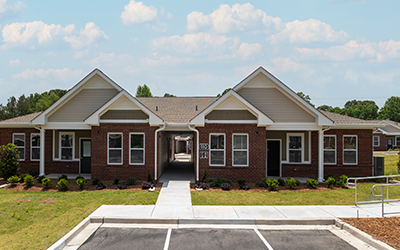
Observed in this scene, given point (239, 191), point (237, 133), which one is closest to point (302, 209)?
point (239, 191)

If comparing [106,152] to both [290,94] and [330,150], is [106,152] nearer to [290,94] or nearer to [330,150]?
[290,94]

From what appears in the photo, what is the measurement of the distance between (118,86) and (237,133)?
7763 millimetres

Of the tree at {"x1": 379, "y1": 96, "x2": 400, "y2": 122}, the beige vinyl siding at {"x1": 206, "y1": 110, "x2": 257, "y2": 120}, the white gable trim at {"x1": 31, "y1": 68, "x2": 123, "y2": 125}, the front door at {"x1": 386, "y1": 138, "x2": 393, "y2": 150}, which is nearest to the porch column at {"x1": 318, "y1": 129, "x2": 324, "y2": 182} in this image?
the beige vinyl siding at {"x1": 206, "y1": 110, "x2": 257, "y2": 120}

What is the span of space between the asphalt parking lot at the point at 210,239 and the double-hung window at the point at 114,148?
709cm

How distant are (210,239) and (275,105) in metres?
10.3

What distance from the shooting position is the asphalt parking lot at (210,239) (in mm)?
6785

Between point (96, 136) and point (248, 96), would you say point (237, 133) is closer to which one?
point (248, 96)

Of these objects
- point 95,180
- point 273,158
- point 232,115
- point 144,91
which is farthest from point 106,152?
point 144,91

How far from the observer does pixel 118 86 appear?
1574cm

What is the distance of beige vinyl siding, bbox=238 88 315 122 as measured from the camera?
50.7ft

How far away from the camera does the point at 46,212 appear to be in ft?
30.2

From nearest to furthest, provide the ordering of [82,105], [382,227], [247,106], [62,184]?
1. [382,227]
2. [62,184]
3. [247,106]
4. [82,105]

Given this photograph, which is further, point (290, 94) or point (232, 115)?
point (290, 94)

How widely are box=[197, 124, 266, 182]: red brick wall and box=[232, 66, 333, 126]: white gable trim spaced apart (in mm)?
2748
